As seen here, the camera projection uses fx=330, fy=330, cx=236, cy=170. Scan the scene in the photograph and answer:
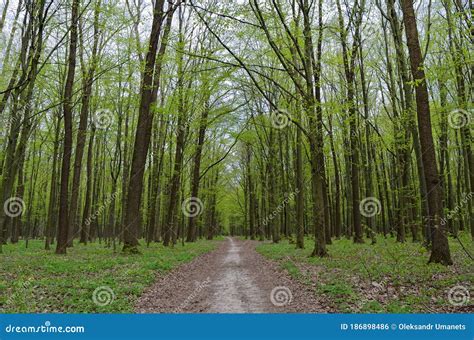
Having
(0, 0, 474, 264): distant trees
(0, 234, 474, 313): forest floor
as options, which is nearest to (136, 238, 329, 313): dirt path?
(0, 234, 474, 313): forest floor

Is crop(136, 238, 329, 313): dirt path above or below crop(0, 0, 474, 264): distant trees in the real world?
below

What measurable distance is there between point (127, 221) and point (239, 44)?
13806 mm

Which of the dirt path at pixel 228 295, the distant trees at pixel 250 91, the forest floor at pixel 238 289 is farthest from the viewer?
the distant trees at pixel 250 91

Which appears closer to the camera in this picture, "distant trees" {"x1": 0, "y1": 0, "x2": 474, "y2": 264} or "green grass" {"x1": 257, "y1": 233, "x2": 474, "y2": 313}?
"green grass" {"x1": 257, "y1": 233, "x2": 474, "y2": 313}

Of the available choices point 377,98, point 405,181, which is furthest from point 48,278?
point 377,98

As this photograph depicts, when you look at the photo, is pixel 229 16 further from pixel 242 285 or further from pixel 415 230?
pixel 415 230

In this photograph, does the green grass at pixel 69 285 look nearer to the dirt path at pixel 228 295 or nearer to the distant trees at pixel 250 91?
the dirt path at pixel 228 295

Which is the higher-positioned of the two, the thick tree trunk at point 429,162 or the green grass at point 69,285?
the thick tree trunk at point 429,162

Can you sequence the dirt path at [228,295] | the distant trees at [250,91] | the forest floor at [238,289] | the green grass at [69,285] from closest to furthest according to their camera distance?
the green grass at [69,285], the forest floor at [238,289], the dirt path at [228,295], the distant trees at [250,91]

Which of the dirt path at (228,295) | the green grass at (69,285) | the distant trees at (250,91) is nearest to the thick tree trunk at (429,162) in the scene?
the distant trees at (250,91)

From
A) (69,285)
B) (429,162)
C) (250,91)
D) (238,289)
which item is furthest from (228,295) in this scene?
(250,91)

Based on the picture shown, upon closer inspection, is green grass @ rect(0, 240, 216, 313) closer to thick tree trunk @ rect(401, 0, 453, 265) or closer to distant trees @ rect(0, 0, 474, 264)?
distant trees @ rect(0, 0, 474, 264)

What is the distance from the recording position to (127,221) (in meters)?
14.6

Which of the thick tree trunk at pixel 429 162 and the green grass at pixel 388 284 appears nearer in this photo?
the green grass at pixel 388 284
